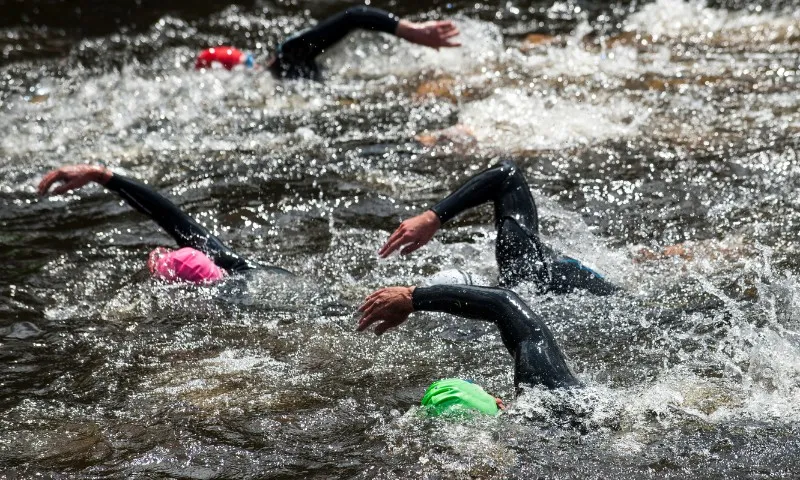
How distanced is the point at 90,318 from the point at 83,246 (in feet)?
3.40

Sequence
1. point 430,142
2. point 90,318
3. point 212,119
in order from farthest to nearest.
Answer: point 212,119 → point 430,142 → point 90,318

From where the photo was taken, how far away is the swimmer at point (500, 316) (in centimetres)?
441

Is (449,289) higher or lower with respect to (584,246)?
higher

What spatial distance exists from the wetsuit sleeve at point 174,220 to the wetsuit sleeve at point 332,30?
297cm

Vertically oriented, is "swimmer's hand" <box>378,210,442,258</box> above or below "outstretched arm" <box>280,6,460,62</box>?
below

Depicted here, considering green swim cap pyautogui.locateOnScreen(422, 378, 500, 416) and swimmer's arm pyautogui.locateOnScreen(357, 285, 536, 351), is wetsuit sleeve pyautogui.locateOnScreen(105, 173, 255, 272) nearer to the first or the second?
swimmer's arm pyautogui.locateOnScreen(357, 285, 536, 351)

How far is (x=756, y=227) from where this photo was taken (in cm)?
632

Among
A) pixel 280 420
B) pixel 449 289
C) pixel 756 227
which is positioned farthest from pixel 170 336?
pixel 756 227

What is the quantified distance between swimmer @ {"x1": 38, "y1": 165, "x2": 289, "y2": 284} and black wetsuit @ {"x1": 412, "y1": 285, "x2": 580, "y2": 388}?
1.66 metres

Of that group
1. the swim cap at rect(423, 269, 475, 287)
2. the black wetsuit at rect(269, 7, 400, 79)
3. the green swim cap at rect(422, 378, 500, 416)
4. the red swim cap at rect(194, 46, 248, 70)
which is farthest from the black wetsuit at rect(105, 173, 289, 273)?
the red swim cap at rect(194, 46, 248, 70)

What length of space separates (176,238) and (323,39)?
347 cm

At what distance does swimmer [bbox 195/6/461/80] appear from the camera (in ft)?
25.7

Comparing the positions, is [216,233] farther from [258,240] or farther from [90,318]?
[90,318]

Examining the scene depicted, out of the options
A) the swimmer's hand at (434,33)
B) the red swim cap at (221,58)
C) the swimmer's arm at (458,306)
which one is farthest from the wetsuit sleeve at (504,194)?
the red swim cap at (221,58)
